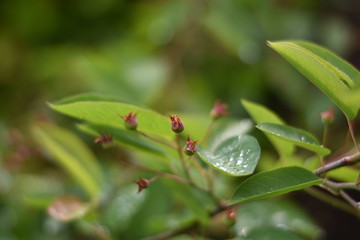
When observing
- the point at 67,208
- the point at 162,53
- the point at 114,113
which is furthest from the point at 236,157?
the point at 162,53

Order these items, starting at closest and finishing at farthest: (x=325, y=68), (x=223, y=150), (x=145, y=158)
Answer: (x=325, y=68), (x=223, y=150), (x=145, y=158)

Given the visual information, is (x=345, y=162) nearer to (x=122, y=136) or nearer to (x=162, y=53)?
(x=122, y=136)

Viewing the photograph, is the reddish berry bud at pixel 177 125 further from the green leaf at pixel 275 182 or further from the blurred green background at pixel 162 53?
the blurred green background at pixel 162 53

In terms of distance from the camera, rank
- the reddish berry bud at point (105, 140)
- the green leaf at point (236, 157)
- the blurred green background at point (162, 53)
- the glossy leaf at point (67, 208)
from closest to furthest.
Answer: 1. the green leaf at point (236, 157)
2. the reddish berry bud at point (105, 140)
3. the glossy leaf at point (67, 208)
4. the blurred green background at point (162, 53)

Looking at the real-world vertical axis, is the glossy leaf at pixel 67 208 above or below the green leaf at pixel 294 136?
above

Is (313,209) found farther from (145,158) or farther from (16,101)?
(16,101)

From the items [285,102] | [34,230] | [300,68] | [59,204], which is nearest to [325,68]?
[300,68]

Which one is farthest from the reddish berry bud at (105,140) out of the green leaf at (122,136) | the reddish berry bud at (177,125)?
the reddish berry bud at (177,125)
